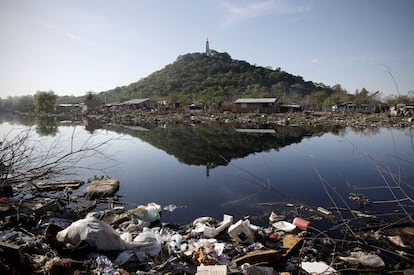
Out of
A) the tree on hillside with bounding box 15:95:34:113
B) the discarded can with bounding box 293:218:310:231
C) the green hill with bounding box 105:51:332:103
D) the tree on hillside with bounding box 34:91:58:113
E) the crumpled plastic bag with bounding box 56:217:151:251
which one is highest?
the green hill with bounding box 105:51:332:103

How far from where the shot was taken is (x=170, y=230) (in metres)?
4.88

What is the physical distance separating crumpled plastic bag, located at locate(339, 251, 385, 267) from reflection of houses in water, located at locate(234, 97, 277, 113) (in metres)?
34.9

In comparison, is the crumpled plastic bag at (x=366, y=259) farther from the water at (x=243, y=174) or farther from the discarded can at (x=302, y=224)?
the discarded can at (x=302, y=224)

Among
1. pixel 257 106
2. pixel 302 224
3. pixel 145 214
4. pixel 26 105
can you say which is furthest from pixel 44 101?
pixel 302 224

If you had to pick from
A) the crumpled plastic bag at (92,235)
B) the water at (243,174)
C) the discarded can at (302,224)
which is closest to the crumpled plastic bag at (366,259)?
the water at (243,174)

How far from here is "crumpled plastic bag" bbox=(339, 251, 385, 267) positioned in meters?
3.82

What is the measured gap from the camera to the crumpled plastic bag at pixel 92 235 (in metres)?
3.37

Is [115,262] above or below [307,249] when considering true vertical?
above

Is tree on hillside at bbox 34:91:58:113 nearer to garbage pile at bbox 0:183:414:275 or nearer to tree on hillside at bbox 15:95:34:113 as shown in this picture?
tree on hillside at bbox 15:95:34:113

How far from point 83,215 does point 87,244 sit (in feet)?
8.20

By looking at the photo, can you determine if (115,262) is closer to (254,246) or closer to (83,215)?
(254,246)

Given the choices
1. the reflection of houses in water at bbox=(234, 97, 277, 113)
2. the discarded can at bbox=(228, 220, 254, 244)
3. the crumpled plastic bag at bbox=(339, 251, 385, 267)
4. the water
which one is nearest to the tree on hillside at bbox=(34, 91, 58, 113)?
the reflection of houses in water at bbox=(234, 97, 277, 113)

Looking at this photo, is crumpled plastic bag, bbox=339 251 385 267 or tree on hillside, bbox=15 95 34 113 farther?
tree on hillside, bbox=15 95 34 113

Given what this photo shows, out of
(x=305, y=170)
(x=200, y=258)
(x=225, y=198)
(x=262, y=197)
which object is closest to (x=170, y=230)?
(x=200, y=258)
